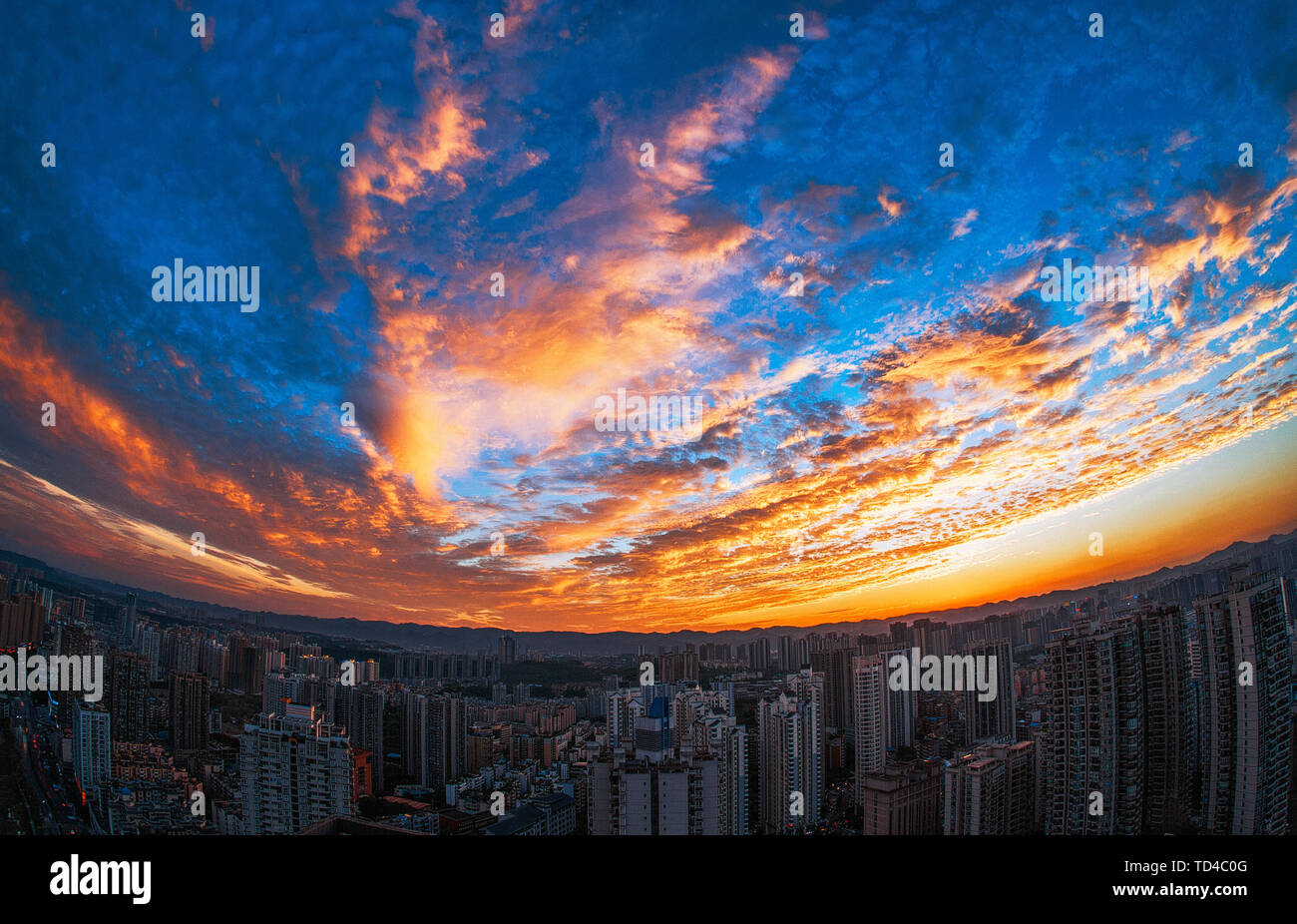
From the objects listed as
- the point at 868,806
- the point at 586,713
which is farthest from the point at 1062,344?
the point at 586,713

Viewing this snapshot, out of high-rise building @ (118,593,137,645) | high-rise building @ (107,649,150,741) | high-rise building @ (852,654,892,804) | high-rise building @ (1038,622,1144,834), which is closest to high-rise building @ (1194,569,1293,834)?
high-rise building @ (1038,622,1144,834)

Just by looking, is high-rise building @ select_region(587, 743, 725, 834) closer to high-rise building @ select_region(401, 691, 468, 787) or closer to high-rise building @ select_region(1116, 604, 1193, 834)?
high-rise building @ select_region(401, 691, 468, 787)

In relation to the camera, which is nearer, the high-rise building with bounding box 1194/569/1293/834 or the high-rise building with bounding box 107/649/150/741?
the high-rise building with bounding box 1194/569/1293/834

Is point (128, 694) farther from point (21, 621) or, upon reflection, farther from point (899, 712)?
point (899, 712)

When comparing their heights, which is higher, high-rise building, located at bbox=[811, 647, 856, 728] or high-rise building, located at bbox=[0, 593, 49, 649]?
high-rise building, located at bbox=[0, 593, 49, 649]

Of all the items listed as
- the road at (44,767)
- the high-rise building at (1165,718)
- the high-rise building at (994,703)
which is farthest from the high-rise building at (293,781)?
the high-rise building at (1165,718)
